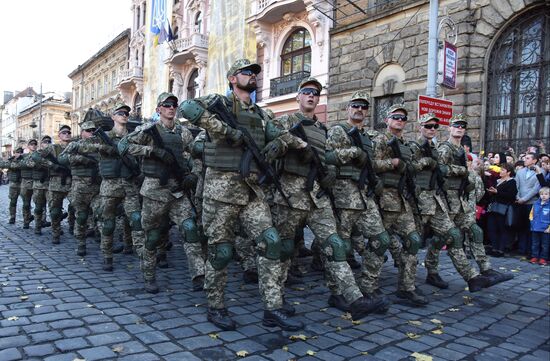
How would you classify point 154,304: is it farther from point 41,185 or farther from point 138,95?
point 138,95

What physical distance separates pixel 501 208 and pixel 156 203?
648cm

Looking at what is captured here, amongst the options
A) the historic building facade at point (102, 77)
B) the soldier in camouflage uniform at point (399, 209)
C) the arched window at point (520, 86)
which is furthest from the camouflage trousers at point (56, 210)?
the historic building facade at point (102, 77)

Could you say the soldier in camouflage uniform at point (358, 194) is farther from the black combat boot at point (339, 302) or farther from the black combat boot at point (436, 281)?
the black combat boot at point (436, 281)

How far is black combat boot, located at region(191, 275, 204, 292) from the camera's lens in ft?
16.9

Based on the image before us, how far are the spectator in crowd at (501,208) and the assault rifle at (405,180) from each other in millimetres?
3942

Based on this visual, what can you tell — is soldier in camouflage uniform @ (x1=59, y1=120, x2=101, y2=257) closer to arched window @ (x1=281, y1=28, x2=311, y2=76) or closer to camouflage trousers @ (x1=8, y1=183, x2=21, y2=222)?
camouflage trousers @ (x1=8, y1=183, x2=21, y2=222)

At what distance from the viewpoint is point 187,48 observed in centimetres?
2473

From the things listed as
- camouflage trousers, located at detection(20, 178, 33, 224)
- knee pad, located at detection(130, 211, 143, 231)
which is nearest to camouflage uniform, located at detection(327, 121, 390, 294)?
knee pad, located at detection(130, 211, 143, 231)

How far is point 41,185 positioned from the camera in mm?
9328

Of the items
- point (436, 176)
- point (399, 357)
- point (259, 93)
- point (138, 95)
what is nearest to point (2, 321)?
point (399, 357)

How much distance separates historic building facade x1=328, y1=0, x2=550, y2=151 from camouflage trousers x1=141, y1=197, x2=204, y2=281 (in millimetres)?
8901

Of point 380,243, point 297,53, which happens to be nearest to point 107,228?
point 380,243

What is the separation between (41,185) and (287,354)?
305 inches

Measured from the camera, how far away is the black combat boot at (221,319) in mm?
3891
